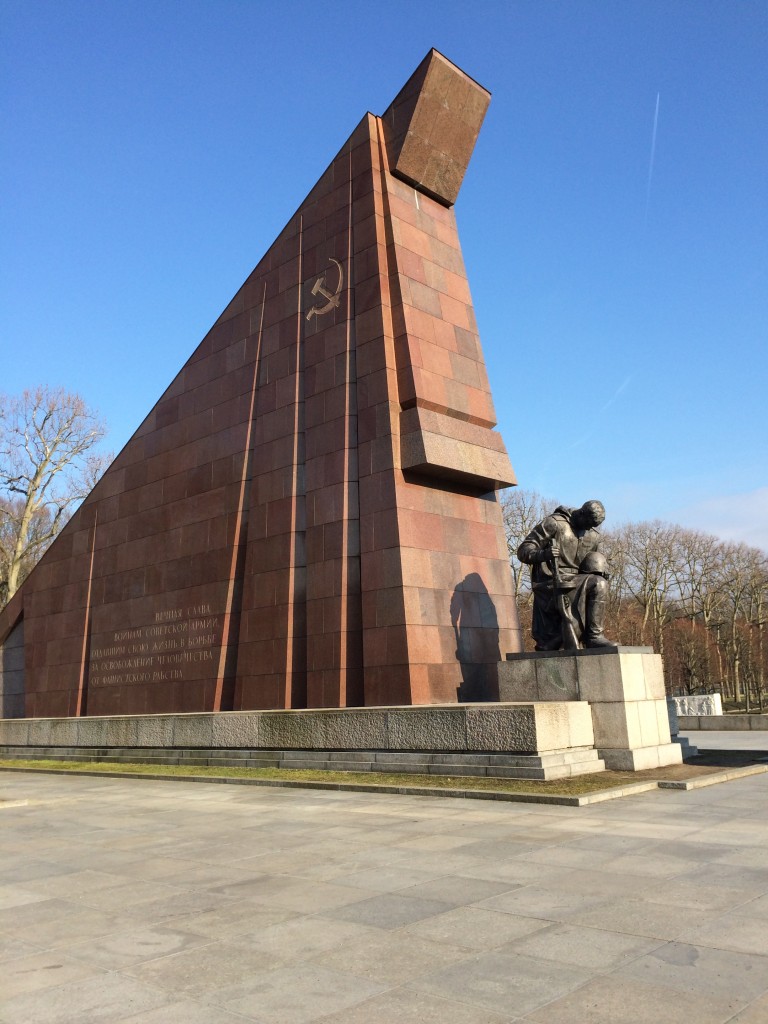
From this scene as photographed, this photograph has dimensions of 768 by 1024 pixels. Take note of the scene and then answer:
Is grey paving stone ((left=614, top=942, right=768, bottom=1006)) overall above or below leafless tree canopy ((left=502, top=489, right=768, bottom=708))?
below

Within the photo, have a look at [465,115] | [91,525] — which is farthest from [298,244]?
[91,525]

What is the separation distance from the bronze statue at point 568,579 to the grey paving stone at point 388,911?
776cm

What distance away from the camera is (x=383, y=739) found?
12.5 m

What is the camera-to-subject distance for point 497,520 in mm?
17062

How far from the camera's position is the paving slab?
3.73 metres

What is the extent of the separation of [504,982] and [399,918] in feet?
4.04

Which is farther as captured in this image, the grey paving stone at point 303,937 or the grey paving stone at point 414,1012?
the grey paving stone at point 303,937

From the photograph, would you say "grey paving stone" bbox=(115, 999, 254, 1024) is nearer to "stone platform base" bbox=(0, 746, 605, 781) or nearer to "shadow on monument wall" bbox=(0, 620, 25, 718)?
"stone platform base" bbox=(0, 746, 605, 781)

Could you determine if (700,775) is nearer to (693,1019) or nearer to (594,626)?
(594,626)

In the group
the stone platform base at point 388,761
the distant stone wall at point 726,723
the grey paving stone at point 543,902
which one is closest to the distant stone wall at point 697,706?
the distant stone wall at point 726,723

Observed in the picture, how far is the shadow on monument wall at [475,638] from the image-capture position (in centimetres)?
1493

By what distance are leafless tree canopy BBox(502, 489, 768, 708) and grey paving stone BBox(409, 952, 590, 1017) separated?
46.6m

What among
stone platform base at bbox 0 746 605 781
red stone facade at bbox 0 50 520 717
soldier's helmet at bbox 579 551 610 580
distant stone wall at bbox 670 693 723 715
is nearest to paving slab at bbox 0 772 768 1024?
stone platform base at bbox 0 746 605 781

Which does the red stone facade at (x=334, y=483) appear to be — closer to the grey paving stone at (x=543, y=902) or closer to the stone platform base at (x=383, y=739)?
the stone platform base at (x=383, y=739)
